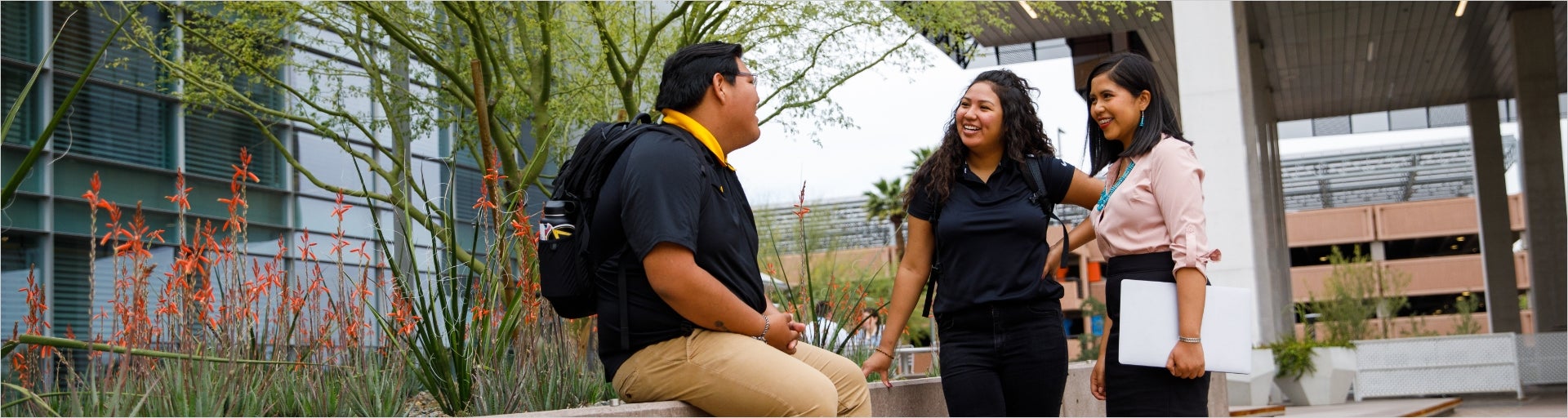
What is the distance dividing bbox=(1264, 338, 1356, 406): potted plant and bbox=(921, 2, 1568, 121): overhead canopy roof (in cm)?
547

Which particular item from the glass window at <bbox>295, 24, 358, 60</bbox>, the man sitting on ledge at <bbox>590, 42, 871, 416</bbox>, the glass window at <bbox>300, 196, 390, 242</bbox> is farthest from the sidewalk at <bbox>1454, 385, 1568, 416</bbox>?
the glass window at <bbox>300, 196, 390, 242</bbox>

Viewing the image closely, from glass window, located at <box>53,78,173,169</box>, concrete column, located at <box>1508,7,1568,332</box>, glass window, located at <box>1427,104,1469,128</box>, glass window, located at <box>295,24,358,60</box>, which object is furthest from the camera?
glass window, located at <box>1427,104,1469,128</box>

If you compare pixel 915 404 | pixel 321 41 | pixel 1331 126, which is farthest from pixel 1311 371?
pixel 1331 126

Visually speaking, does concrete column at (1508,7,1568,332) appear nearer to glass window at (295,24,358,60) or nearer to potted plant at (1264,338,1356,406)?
potted plant at (1264,338,1356,406)

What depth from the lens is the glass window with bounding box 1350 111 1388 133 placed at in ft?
95.7

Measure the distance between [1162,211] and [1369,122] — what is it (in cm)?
3011

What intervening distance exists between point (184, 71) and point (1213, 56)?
9652 millimetres

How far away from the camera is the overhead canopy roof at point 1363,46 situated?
1875 cm

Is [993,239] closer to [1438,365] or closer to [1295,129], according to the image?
[1438,365]

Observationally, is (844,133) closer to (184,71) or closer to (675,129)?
(184,71)

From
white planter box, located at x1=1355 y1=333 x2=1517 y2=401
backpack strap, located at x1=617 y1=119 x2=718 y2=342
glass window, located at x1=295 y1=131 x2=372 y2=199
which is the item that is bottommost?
white planter box, located at x1=1355 y1=333 x2=1517 y2=401

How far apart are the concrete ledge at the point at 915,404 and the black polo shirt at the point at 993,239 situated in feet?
1.26

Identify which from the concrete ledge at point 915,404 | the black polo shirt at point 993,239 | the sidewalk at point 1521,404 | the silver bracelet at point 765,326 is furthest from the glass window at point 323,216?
the silver bracelet at point 765,326

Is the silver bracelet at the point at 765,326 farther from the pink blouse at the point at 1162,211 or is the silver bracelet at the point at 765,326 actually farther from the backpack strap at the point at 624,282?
the pink blouse at the point at 1162,211
